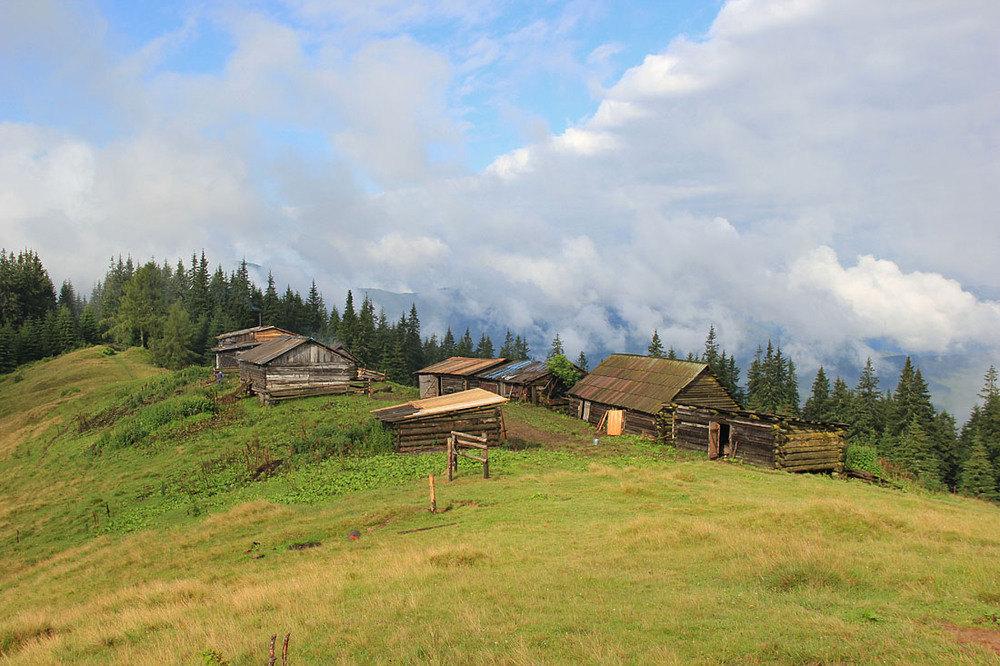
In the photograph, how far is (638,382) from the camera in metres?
41.2

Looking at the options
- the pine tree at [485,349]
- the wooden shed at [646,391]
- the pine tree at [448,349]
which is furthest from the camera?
the pine tree at [485,349]

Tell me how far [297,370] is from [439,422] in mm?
21180

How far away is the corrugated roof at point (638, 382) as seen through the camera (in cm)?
3728

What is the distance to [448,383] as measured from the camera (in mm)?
60250

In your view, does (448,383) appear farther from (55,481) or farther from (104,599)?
(104,599)

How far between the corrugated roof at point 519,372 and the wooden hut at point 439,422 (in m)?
22.8

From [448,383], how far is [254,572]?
47.6m

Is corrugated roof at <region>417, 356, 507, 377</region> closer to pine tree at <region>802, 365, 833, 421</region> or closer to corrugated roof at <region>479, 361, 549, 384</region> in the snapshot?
corrugated roof at <region>479, 361, 549, 384</region>

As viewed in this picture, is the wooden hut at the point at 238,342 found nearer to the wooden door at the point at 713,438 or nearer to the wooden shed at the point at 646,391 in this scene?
the wooden shed at the point at 646,391

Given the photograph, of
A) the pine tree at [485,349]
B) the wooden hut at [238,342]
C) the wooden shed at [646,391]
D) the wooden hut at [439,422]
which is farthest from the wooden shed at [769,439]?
the pine tree at [485,349]

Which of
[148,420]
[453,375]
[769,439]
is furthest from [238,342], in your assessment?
[769,439]

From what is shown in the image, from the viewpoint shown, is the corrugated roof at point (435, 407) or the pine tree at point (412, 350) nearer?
the corrugated roof at point (435, 407)

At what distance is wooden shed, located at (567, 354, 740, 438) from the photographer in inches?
1446

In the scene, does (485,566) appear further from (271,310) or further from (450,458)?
(271,310)
